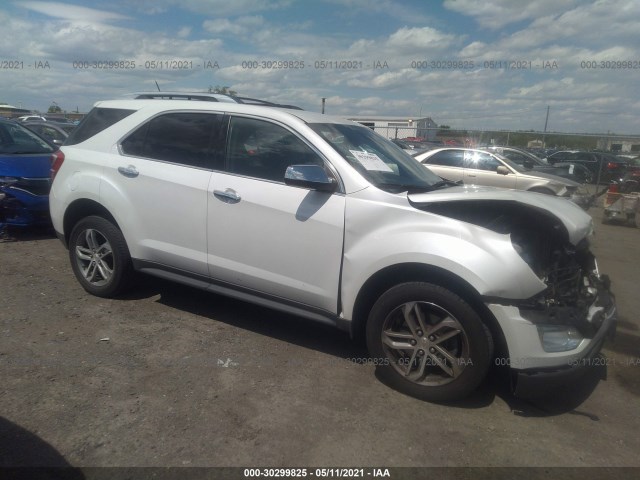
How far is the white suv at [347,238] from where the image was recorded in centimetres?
300

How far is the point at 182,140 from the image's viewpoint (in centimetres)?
421

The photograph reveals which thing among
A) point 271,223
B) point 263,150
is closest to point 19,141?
point 263,150

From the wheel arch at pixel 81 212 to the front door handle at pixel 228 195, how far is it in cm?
126

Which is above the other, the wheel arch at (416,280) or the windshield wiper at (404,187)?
the windshield wiper at (404,187)

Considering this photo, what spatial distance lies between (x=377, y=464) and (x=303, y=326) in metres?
1.91

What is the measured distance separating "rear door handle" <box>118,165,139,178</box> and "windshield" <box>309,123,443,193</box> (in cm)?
167

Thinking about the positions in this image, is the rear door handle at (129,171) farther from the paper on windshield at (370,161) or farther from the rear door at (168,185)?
the paper on windshield at (370,161)

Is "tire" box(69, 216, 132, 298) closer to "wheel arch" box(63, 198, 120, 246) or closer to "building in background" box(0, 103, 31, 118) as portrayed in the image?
"wheel arch" box(63, 198, 120, 246)

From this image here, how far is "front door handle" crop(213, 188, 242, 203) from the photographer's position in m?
3.79

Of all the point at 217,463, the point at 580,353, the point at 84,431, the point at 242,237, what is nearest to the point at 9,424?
the point at 84,431

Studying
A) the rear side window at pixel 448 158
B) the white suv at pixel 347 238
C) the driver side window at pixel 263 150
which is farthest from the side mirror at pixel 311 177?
the rear side window at pixel 448 158

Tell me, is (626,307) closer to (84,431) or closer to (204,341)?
(204,341)

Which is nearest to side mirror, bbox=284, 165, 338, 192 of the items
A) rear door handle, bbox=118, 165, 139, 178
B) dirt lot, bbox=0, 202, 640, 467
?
dirt lot, bbox=0, 202, 640, 467

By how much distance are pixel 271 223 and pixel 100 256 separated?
2.04m
